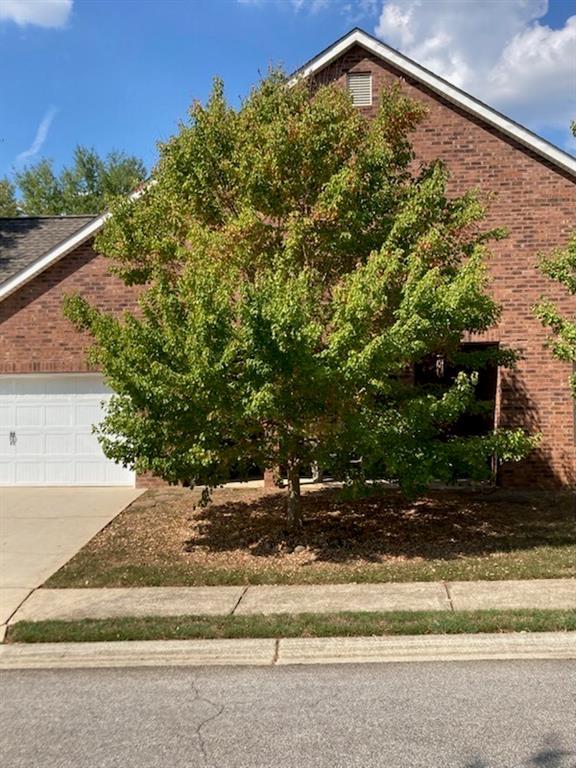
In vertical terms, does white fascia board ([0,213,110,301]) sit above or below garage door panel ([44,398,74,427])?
above

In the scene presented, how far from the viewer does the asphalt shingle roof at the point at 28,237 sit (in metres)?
14.3

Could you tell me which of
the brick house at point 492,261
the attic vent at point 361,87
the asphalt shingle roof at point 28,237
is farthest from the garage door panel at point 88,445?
the attic vent at point 361,87

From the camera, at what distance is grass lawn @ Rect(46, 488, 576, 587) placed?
751 centimetres

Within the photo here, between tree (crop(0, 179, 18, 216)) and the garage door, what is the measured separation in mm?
22436

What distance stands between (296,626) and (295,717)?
1425 mm

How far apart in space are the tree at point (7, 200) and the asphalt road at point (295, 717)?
3160cm

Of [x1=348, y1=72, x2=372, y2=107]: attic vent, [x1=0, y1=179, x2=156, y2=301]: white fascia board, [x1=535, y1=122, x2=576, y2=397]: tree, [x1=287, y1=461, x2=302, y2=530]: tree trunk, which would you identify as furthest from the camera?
[x1=0, y1=179, x2=156, y2=301]: white fascia board

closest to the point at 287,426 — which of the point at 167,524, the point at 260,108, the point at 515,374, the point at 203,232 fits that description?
the point at 203,232

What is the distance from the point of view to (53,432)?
43.3ft

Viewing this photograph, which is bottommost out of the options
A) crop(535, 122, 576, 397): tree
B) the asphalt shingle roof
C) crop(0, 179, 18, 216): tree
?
crop(535, 122, 576, 397): tree

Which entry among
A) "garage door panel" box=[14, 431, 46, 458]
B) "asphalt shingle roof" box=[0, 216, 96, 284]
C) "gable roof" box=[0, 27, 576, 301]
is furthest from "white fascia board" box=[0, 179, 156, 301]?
"garage door panel" box=[14, 431, 46, 458]

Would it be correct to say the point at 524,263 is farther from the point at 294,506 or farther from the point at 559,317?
the point at 294,506

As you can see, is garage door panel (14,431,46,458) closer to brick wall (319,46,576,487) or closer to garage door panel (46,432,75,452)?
garage door panel (46,432,75,452)

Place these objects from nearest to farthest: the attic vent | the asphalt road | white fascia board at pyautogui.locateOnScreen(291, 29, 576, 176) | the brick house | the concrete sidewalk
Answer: the asphalt road < the concrete sidewalk < white fascia board at pyautogui.locateOnScreen(291, 29, 576, 176) < the brick house < the attic vent
